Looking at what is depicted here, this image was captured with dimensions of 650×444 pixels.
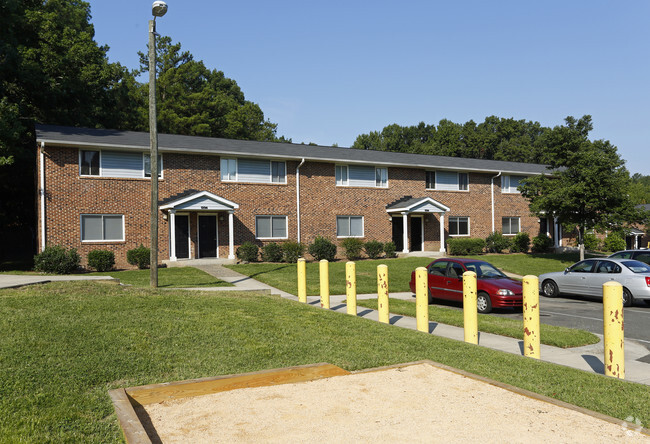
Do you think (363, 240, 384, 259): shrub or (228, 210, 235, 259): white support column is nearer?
(228, 210, 235, 259): white support column

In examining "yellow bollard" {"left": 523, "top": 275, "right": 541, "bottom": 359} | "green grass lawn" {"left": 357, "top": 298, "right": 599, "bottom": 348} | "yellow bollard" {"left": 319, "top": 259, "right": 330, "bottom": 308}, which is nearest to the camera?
"yellow bollard" {"left": 523, "top": 275, "right": 541, "bottom": 359}

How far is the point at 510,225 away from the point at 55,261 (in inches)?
1095

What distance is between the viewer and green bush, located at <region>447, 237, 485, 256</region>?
30625 millimetres

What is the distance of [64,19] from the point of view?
41.3 metres

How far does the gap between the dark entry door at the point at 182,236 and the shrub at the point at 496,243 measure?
61.6 ft

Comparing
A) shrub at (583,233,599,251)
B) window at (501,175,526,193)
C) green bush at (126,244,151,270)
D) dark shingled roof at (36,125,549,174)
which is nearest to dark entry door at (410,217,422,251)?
dark shingled roof at (36,125,549,174)

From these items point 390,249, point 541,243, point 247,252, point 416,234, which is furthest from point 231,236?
point 541,243

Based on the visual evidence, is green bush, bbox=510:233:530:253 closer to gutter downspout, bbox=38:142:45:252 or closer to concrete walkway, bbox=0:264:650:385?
concrete walkway, bbox=0:264:650:385

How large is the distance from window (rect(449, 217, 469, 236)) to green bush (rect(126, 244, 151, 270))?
61.8 feet

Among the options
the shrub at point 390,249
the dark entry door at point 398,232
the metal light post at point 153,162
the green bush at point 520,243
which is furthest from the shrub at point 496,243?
the metal light post at point 153,162

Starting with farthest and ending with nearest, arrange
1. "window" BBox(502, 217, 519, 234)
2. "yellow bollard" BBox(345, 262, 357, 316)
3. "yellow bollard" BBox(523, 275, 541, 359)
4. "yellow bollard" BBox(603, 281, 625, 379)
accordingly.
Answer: "window" BBox(502, 217, 519, 234) < "yellow bollard" BBox(345, 262, 357, 316) < "yellow bollard" BBox(523, 275, 541, 359) < "yellow bollard" BBox(603, 281, 625, 379)

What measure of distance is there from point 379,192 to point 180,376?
25283mm

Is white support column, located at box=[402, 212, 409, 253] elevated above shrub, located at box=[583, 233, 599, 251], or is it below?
above

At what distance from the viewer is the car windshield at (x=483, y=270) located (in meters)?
14.1
